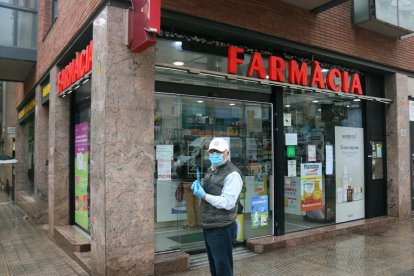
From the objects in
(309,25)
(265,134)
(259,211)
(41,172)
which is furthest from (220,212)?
(41,172)

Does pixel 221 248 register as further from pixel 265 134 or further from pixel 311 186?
pixel 311 186

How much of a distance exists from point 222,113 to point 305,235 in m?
2.90

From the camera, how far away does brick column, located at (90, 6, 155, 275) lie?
5.05m

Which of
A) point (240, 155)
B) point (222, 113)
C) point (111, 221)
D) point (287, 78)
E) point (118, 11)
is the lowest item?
point (111, 221)

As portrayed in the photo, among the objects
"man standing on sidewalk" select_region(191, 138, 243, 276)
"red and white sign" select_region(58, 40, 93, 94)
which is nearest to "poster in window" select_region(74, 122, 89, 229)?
"red and white sign" select_region(58, 40, 93, 94)

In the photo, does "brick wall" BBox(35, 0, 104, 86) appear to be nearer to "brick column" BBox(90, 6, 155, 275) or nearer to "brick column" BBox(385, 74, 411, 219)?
"brick column" BBox(90, 6, 155, 275)

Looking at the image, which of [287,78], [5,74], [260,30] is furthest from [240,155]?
[5,74]

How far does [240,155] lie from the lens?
737 centimetres

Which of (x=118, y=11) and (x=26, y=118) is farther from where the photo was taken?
(x=26, y=118)

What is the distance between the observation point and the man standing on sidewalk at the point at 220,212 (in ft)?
13.0

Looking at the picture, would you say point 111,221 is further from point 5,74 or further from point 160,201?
point 5,74

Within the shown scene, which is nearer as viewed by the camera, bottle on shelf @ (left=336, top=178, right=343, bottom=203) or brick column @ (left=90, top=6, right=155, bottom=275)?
brick column @ (left=90, top=6, right=155, bottom=275)

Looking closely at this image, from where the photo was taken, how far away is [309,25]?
7723 mm

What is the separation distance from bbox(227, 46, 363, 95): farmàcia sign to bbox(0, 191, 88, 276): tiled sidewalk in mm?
4300
